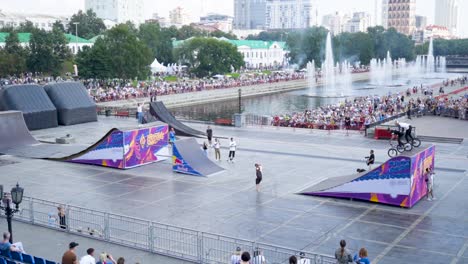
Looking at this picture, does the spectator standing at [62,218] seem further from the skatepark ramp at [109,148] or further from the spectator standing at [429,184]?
the spectator standing at [429,184]

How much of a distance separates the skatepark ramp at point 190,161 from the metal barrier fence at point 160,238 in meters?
7.70

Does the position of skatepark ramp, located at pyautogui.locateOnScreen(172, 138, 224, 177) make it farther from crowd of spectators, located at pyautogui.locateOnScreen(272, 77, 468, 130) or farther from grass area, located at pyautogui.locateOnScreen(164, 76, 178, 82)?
grass area, located at pyautogui.locateOnScreen(164, 76, 178, 82)

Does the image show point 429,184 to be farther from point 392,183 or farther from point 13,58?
point 13,58

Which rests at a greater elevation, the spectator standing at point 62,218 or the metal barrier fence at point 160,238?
the spectator standing at point 62,218

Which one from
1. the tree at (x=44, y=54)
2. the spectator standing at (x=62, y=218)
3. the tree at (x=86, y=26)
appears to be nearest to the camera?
the spectator standing at (x=62, y=218)

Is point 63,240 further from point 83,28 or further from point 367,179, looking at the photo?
point 83,28

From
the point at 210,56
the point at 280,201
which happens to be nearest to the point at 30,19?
the point at 210,56

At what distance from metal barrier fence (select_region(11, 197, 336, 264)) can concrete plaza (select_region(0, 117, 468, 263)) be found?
1.02m

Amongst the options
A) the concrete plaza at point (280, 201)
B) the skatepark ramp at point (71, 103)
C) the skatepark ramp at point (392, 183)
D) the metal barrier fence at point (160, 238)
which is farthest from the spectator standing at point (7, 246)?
the skatepark ramp at point (71, 103)

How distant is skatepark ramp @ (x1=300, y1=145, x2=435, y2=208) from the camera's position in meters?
19.8

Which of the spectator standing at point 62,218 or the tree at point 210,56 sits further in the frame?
the tree at point 210,56

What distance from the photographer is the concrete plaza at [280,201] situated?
16.4m

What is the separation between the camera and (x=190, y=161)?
25969 millimetres

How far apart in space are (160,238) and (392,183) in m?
8.99
